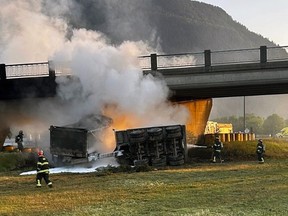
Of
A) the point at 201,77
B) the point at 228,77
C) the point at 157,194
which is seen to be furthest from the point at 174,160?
the point at 157,194

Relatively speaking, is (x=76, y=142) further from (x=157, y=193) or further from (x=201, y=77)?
(x=201, y=77)

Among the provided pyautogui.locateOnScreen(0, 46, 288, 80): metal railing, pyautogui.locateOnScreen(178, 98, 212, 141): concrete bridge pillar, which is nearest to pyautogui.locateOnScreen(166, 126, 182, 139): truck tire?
pyautogui.locateOnScreen(0, 46, 288, 80): metal railing

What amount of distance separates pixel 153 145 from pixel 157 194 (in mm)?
9514

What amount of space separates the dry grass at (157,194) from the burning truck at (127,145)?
9.68ft

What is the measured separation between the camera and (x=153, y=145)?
23.7 m

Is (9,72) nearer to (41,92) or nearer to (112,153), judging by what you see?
(41,92)

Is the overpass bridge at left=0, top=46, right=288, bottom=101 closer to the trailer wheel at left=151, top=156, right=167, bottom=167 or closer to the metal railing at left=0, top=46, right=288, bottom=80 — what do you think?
the metal railing at left=0, top=46, right=288, bottom=80

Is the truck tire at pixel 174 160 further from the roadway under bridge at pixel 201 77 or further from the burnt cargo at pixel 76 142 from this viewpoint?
the roadway under bridge at pixel 201 77

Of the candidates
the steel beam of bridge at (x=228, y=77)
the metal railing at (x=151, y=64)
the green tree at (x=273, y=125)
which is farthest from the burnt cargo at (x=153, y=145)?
the green tree at (x=273, y=125)

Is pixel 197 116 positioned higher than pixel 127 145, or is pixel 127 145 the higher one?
pixel 197 116

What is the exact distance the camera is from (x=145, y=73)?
30.7 meters

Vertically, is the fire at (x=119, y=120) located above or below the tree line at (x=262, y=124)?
above

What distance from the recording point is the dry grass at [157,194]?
1170 cm

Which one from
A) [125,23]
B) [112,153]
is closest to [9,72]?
[112,153]
